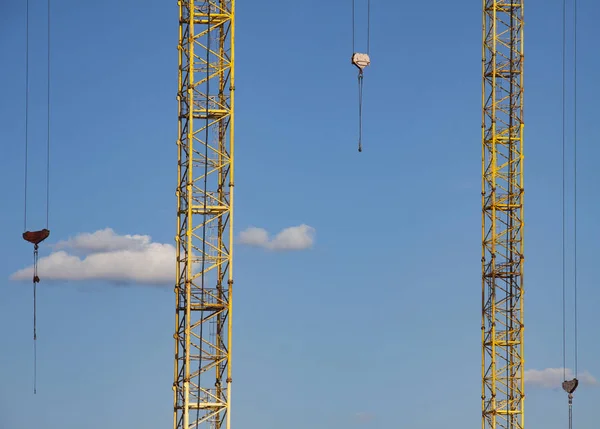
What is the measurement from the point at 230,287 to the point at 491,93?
38.7m

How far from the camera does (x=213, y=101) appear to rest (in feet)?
335

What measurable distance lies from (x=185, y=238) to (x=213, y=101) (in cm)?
990

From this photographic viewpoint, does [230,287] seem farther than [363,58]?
No

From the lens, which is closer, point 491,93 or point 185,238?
point 185,238

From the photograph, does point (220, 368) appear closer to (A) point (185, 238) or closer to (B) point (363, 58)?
(A) point (185, 238)

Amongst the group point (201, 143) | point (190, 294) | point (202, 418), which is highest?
point (201, 143)

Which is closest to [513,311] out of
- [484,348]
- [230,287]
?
[484,348]

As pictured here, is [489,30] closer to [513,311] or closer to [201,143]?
[513,311]

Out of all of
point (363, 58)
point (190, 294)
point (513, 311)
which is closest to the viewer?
point (190, 294)

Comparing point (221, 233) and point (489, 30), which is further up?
point (489, 30)

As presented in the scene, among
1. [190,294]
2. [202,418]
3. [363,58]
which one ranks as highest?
[363,58]

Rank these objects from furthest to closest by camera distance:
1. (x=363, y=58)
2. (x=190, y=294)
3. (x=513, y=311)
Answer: (x=513, y=311) < (x=363, y=58) < (x=190, y=294)

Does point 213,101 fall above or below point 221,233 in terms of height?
above

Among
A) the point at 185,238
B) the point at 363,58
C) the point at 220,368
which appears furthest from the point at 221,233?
the point at 363,58
